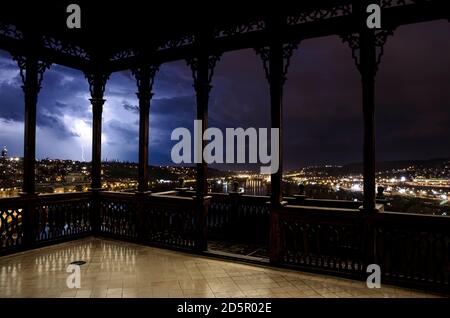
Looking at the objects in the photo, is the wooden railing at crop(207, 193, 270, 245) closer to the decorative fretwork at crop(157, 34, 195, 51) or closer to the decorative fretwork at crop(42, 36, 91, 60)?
the decorative fretwork at crop(157, 34, 195, 51)

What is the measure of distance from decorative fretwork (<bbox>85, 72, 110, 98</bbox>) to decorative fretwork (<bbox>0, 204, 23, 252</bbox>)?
3257 mm

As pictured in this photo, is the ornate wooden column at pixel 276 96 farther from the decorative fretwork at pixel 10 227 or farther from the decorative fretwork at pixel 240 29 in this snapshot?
the decorative fretwork at pixel 10 227

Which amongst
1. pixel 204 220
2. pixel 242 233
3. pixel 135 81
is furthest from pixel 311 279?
pixel 135 81

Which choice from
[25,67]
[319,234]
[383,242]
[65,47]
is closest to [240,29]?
[319,234]

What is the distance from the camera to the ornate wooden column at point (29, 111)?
21.3 feet

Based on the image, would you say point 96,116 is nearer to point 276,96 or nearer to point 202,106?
point 202,106

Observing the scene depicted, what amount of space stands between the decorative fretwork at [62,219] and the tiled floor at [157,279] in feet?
2.34

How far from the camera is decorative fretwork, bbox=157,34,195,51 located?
21.3 ft

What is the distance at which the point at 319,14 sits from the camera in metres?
5.19

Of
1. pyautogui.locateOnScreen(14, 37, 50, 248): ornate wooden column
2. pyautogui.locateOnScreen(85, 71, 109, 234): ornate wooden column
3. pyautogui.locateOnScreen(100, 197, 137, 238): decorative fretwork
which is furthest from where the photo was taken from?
pyautogui.locateOnScreen(85, 71, 109, 234): ornate wooden column

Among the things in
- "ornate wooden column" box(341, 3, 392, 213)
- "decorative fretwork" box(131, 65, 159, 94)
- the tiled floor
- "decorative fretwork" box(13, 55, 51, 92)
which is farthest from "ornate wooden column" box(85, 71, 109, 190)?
"ornate wooden column" box(341, 3, 392, 213)

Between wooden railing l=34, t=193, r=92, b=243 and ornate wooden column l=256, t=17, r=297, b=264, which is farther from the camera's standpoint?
wooden railing l=34, t=193, r=92, b=243

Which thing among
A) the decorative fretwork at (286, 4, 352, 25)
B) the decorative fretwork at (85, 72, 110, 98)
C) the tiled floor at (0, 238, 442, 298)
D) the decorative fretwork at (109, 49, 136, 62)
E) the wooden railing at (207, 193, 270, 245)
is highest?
the decorative fretwork at (109, 49, 136, 62)

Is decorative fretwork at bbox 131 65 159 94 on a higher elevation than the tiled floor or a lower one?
higher
